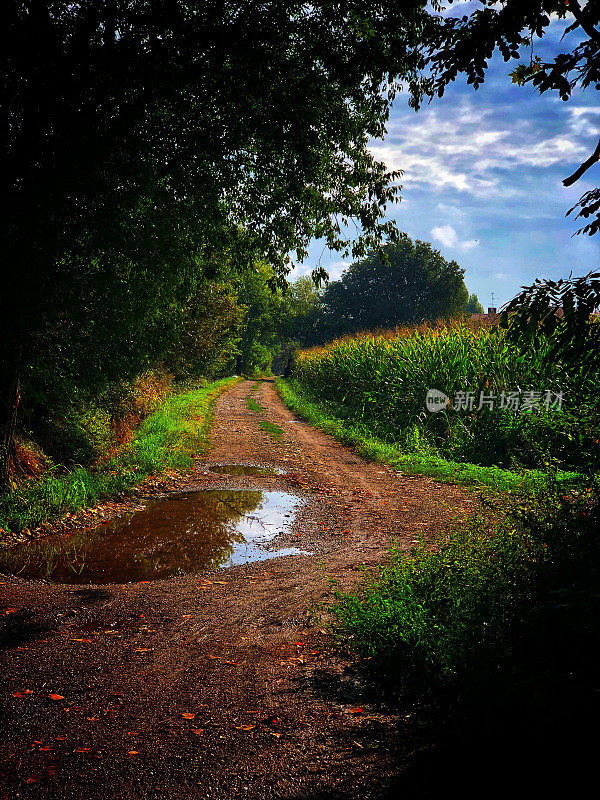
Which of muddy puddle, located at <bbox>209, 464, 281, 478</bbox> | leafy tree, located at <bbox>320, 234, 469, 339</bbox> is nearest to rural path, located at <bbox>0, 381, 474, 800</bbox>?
muddy puddle, located at <bbox>209, 464, 281, 478</bbox>

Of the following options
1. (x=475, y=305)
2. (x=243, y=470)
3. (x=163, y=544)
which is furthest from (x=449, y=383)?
(x=475, y=305)

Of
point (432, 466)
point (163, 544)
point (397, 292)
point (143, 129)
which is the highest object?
point (397, 292)

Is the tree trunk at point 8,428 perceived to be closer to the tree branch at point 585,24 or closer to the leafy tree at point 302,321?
the tree branch at point 585,24

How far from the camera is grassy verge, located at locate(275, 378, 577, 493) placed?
7948mm

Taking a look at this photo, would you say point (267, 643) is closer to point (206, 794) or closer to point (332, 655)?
point (332, 655)

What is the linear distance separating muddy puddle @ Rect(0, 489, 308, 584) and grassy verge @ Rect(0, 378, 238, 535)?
0.61 metres

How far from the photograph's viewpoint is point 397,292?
59.4 metres

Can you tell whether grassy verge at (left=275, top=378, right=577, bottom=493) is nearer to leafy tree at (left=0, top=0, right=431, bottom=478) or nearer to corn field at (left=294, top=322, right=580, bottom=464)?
corn field at (left=294, top=322, right=580, bottom=464)

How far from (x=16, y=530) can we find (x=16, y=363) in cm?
208

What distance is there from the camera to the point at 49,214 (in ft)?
20.3

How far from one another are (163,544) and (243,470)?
424cm

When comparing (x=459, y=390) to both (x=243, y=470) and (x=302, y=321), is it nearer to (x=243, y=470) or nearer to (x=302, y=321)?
(x=243, y=470)

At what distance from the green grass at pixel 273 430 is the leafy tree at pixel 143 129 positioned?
7470 millimetres

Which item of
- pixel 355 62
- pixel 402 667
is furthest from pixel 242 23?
pixel 402 667
